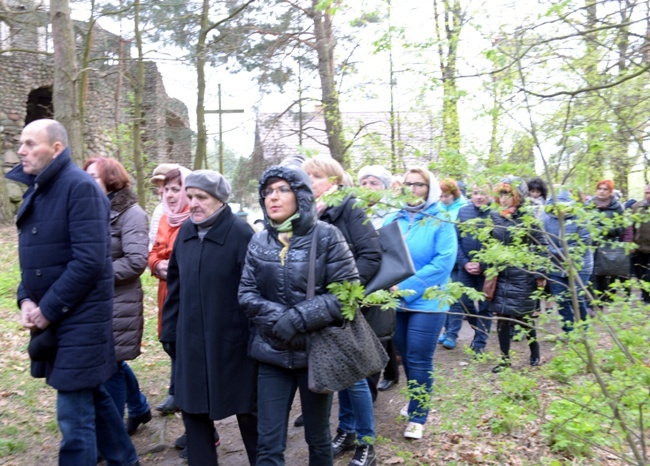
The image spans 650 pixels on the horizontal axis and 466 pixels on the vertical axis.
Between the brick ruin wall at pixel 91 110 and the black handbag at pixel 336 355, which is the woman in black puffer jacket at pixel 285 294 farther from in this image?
the brick ruin wall at pixel 91 110

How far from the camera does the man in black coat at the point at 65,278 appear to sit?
127 inches

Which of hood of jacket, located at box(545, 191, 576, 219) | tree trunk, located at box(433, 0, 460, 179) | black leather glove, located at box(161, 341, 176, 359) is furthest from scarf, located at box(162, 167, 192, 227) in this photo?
hood of jacket, located at box(545, 191, 576, 219)

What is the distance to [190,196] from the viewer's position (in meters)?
3.57

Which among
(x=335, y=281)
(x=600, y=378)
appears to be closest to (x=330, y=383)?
(x=335, y=281)

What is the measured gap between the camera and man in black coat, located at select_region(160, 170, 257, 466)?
3.39 m

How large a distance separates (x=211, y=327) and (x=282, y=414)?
0.65 meters

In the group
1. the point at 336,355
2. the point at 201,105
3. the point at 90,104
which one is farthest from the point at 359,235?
the point at 90,104

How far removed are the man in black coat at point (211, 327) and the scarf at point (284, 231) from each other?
387 millimetres

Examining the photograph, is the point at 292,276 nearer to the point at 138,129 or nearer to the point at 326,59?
the point at 326,59

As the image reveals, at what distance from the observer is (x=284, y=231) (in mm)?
3197

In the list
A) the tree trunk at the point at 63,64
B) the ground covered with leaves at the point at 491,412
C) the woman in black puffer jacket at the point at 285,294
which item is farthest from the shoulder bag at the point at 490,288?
the tree trunk at the point at 63,64

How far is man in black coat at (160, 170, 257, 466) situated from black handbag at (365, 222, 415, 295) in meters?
0.81

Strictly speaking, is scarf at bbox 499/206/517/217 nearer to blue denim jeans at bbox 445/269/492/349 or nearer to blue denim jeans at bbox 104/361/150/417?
blue denim jeans at bbox 104/361/150/417

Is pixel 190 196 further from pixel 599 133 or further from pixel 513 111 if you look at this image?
pixel 599 133
